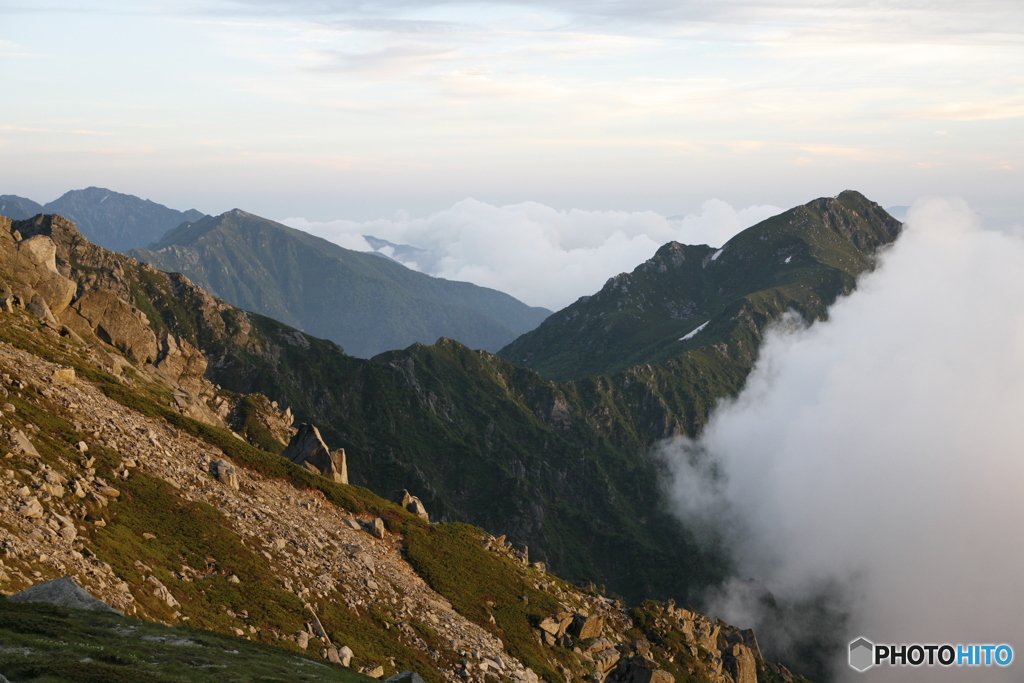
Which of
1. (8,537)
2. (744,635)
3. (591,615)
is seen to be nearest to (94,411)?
(8,537)

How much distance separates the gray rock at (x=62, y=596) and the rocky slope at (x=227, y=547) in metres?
2.09

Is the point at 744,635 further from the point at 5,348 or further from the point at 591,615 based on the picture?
the point at 5,348

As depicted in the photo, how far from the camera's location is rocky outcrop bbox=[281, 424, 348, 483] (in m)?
113

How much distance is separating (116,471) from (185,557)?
36.7 ft

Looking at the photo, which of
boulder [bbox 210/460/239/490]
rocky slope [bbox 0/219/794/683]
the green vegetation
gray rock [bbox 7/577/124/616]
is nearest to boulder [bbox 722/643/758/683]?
rocky slope [bbox 0/219/794/683]

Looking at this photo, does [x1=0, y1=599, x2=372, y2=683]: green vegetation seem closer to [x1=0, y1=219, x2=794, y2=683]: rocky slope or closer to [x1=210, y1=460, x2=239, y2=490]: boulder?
[x1=0, y1=219, x2=794, y2=683]: rocky slope

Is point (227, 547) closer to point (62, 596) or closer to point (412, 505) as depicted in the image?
point (62, 596)

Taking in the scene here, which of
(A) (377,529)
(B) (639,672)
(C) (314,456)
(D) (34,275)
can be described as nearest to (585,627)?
(B) (639,672)

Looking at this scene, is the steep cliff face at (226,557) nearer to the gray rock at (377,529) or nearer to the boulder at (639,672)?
the boulder at (639,672)

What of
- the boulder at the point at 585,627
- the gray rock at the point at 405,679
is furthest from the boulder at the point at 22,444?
the boulder at the point at 585,627

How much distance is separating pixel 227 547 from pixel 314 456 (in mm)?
50875

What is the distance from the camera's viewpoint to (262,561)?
64438 mm

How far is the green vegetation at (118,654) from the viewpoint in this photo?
3044 cm

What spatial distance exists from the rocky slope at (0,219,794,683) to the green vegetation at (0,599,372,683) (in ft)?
1.21
